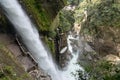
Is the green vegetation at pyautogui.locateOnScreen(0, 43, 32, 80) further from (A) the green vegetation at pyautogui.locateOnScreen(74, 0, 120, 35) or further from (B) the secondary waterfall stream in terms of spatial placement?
(A) the green vegetation at pyautogui.locateOnScreen(74, 0, 120, 35)

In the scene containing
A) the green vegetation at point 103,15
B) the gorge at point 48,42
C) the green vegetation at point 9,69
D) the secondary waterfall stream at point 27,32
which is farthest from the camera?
the green vegetation at point 103,15

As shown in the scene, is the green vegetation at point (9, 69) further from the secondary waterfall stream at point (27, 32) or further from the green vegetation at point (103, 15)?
the green vegetation at point (103, 15)

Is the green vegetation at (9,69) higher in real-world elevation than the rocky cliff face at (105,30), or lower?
higher

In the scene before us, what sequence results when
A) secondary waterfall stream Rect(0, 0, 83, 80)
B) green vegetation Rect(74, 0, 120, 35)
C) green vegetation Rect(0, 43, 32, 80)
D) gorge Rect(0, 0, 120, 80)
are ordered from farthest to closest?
green vegetation Rect(74, 0, 120, 35)
secondary waterfall stream Rect(0, 0, 83, 80)
gorge Rect(0, 0, 120, 80)
green vegetation Rect(0, 43, 32, 80)

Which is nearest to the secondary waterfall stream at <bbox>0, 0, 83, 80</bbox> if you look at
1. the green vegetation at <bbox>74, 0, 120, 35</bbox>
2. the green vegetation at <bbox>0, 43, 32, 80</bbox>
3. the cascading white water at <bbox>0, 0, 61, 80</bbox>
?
the cascading white water at <bbox>0, 0, 61, 80</bbox>

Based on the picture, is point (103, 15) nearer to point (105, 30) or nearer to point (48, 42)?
point (105, 30)

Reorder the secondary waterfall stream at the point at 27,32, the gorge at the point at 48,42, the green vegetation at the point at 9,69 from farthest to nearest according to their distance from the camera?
the secondary waterfall stream at the point at 27,32 < the gorge at the point at 48,42 < the green vegetation at the point at 9,69

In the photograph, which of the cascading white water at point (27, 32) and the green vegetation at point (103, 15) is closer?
the cascading white water at point (27, 32)

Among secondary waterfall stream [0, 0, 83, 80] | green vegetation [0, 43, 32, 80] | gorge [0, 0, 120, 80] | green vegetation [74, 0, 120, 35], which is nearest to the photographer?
green vegetation [0, 43, 32, 80]

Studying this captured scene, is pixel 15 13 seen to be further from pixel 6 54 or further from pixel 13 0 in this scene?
pixel 6 54

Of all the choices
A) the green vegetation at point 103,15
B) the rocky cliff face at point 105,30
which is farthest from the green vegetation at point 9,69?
the green vegetation at point 103,15

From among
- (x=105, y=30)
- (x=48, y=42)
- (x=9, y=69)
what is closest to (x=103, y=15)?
(x=105, y=30)

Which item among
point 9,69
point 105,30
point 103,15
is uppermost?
point 9,69

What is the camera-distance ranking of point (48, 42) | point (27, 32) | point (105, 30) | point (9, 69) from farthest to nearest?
point (105, 30)
point (48, 42)
point (27, 32)
point (9, 69)
